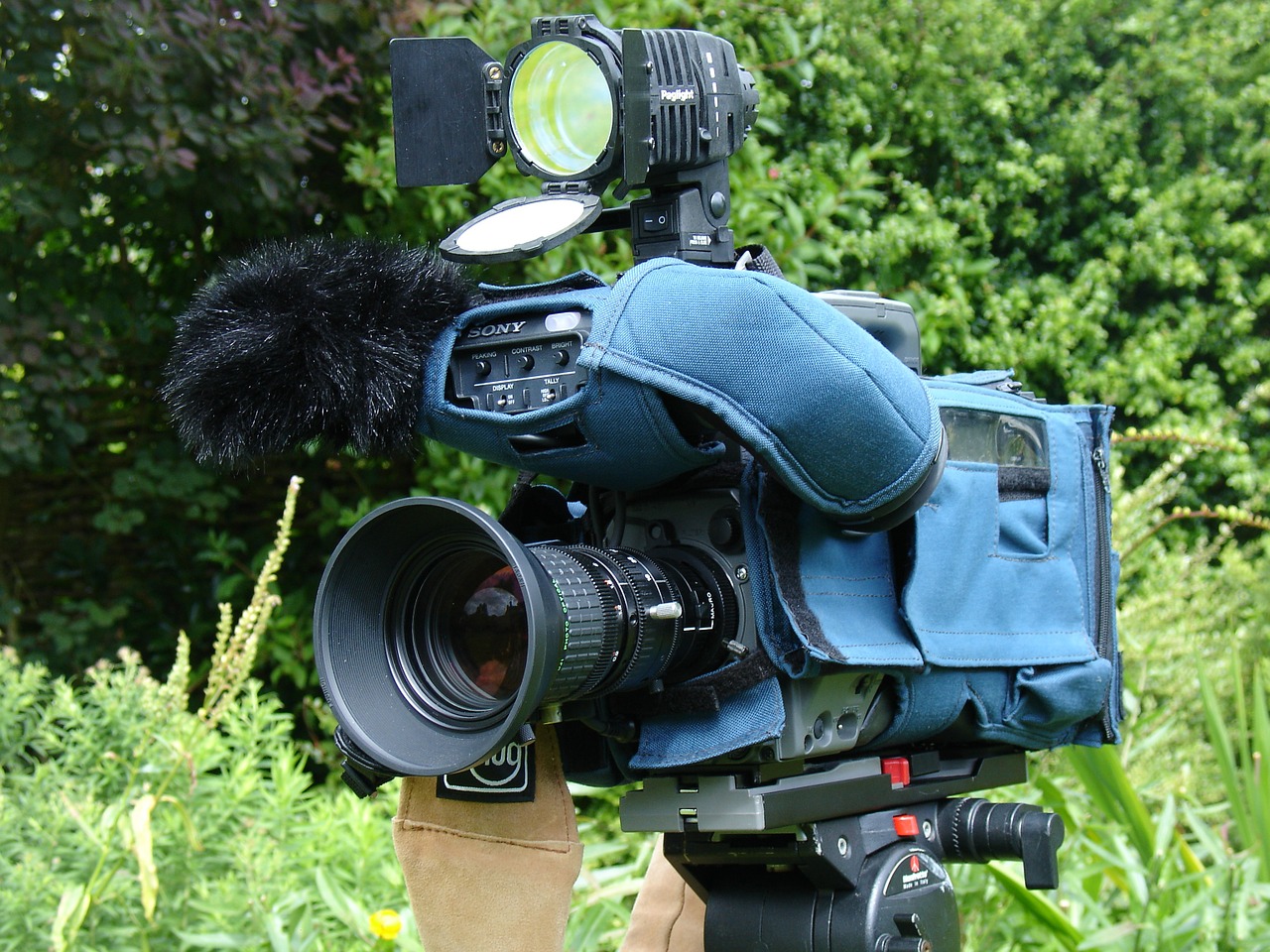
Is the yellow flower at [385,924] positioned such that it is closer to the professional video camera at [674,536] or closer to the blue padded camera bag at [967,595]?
the professional video camera at [674,536]

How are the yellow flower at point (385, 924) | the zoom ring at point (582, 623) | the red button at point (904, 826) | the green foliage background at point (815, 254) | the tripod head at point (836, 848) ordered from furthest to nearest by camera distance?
the green foliage background at point (815, 254) → the yellow flower at point (385, 924) → the red button at point (904, 826) → the tripod head at point (836, 848) → the zoom ring at point (582, 623)

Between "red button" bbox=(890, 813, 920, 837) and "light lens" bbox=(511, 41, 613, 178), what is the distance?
0.89 meters

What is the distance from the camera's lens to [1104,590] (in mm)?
1917

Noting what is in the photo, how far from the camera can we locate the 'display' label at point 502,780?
154cm

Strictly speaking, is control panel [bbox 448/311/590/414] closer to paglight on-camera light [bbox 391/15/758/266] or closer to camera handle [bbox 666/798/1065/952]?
paglight on-camera light [bbox 391/15/758/266]

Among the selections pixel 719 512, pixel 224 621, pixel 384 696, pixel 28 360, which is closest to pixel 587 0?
pixel 28 360

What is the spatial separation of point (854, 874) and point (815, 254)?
2260mm

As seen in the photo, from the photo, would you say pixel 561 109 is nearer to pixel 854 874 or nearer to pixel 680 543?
pixel 680 543

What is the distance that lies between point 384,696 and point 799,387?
540 millimetres

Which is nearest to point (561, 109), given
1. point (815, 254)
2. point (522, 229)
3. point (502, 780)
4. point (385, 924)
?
point (522, 229)

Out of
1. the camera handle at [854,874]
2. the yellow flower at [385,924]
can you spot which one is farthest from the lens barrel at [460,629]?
the yellow flower at [385,924]

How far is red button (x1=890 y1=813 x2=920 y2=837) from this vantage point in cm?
170

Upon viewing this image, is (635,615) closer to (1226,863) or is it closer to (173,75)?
(1226,863)

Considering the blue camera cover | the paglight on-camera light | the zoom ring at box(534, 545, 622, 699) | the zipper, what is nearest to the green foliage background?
the zipper
